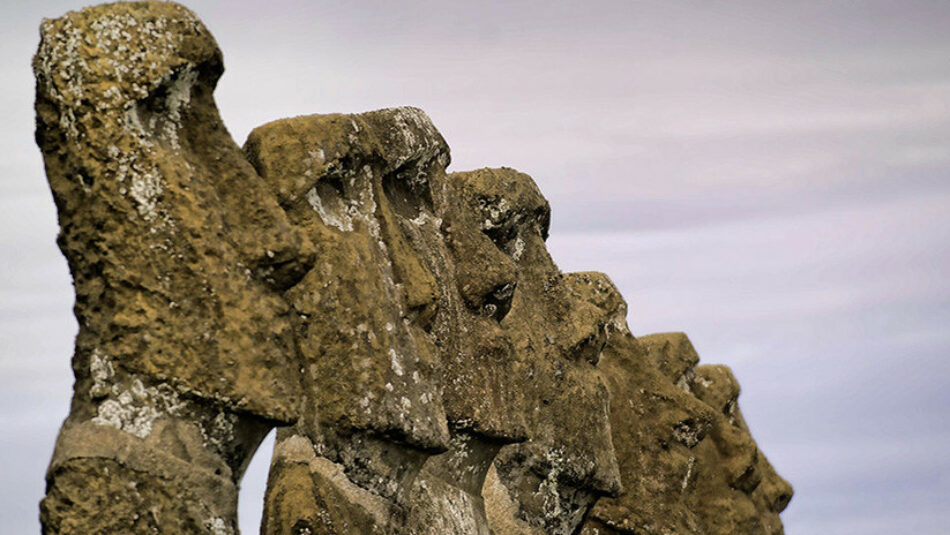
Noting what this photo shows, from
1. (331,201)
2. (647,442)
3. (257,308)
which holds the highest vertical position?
(647,442)

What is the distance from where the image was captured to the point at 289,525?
9.18 metres

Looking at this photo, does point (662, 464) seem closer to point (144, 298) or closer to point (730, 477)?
→ point (730, 477)

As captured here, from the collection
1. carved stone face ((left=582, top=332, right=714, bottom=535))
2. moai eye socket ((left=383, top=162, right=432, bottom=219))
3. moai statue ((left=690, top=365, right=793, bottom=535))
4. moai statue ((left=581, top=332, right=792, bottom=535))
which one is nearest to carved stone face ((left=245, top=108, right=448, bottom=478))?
moai eye socket ((left=383, top=162, right=432, bottom=219))

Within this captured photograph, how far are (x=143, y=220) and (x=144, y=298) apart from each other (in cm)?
38

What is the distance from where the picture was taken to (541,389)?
42.0 ft

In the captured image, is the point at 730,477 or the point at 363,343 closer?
the point at 363,343

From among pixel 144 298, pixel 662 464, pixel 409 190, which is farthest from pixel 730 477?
pixel 144 298

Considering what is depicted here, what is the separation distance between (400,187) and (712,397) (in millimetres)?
10663

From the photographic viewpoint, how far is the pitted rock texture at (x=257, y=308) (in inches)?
320

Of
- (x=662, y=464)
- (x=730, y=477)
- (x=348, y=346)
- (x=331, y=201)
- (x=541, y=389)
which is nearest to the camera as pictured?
(x=348, y=346)

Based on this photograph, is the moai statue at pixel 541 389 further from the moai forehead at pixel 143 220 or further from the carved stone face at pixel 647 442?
the moai forehead at pixel 143 220

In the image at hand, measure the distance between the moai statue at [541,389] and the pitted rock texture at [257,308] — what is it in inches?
7.6

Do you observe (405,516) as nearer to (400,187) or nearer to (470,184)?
(400,187)

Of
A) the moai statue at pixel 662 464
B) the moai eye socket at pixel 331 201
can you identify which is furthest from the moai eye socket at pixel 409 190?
the moai statue at pixel 662 464
